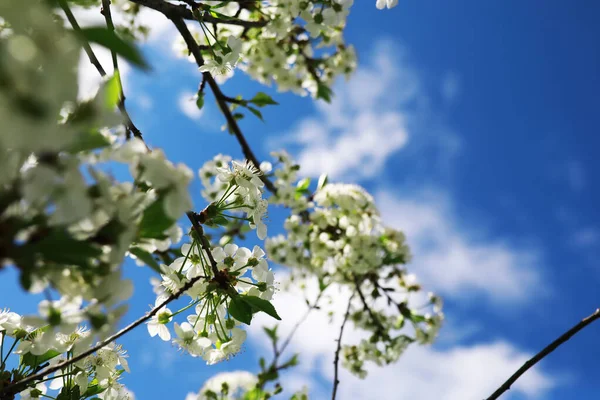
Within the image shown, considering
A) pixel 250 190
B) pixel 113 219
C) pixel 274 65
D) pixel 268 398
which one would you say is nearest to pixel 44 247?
pixel 113 219

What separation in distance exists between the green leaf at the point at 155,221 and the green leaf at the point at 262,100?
2.43 meters

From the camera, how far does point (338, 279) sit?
448cm

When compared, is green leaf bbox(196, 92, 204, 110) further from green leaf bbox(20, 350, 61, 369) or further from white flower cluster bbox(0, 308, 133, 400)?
green leaf bbox(20, 350, 61, 369)

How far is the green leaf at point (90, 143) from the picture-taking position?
77 cm

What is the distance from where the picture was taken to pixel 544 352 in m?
1.39

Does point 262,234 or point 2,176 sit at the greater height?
point 262,234

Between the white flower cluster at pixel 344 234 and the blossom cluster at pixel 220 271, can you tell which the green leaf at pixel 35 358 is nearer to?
the blossom cluster at pixel 220 271

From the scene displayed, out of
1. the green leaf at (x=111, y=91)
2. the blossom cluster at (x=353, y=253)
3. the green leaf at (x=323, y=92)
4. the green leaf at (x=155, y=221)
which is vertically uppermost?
the green leaf at (x=323, y=92)

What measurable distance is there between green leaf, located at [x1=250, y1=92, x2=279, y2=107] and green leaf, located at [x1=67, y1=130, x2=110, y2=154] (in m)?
2.48

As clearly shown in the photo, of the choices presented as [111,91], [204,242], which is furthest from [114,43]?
[204,242]

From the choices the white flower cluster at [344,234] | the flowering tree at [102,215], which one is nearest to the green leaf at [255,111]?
the flowering tree at [102,215]

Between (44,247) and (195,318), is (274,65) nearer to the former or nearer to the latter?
(195,318)

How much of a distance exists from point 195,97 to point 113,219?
2615mm

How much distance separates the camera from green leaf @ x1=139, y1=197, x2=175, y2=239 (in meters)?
0.80
